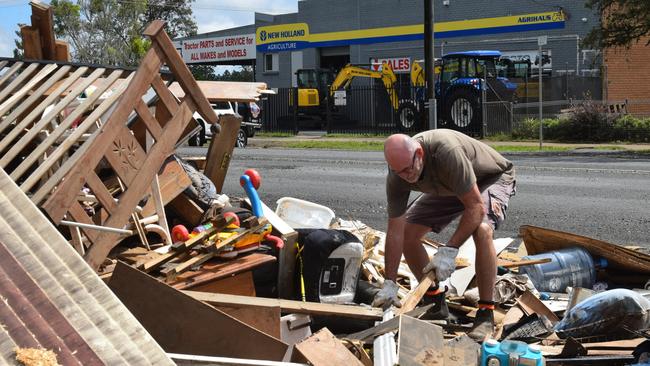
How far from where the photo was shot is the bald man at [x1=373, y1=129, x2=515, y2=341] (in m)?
4.63

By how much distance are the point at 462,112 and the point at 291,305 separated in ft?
71.5

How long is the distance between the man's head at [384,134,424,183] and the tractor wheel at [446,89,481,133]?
2121 centimetres

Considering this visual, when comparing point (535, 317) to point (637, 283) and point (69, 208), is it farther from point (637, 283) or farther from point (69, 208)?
point (69, 208)

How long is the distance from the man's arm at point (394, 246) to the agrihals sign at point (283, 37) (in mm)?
37826

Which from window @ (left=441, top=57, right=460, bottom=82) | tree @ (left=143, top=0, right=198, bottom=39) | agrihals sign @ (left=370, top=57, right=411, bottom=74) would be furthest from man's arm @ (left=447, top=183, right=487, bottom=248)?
tree @ (left=143, top=0, right=198, bottom=39)

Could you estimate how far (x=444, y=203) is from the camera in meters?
5.22

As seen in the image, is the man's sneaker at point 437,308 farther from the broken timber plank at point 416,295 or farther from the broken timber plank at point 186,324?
the broken timber plank at point 186,324

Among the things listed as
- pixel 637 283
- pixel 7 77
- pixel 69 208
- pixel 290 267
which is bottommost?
pixel 637 283

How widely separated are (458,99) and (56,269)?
77.0 feet

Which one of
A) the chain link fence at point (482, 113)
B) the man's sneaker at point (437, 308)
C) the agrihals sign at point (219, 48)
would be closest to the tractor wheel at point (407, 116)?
the chain link fence at point (482, 113)

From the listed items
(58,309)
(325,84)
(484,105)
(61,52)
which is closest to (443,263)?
(58,309)

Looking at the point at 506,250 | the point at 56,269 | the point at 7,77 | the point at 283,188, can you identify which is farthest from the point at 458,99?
the point at 56,269

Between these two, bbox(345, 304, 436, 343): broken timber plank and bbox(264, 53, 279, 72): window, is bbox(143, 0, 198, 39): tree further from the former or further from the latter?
bbox(345, 304, 436, 343): broken timber plank

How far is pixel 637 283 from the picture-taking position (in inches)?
231
